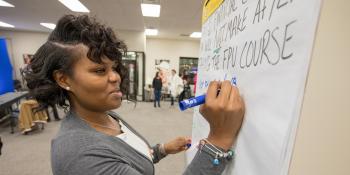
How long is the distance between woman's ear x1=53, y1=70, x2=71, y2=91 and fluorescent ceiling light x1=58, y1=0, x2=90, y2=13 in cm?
372

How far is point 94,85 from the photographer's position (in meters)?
0.59

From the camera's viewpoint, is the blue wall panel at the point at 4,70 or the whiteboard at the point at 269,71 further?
the blue wall panel at the point at 4,70

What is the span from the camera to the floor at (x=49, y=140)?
8.26 feet

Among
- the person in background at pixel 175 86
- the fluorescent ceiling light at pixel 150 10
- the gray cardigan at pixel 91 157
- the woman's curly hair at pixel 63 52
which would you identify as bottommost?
the person in background at pixel 175 86

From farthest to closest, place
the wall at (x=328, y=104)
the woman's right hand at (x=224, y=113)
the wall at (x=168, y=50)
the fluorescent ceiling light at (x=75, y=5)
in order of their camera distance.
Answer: the wall at (x=168, y=50)
the fluorescent ceiling light at (x=75, y=5)
the woman's right hand at (x=224, y=113)
the wall at (x=328, y=104)

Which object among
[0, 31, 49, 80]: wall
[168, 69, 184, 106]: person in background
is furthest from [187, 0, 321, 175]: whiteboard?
[0, 31, 49, 80]: wall

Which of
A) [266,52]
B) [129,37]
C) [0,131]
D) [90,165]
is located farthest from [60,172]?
[129,37]

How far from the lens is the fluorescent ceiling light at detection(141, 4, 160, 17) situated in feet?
12.3

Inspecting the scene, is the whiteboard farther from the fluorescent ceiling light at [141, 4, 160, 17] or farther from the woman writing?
the fluorescent ceiling light at [141, 4, 160, 17]

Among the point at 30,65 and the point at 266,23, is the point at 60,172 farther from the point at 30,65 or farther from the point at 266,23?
the point at 266,23

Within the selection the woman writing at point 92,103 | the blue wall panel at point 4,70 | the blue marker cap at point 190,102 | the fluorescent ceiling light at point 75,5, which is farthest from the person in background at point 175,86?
the blue marker cap at point 190,102

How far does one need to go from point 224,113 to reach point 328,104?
19 centimetres

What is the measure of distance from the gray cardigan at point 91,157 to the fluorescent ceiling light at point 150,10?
3551 mm

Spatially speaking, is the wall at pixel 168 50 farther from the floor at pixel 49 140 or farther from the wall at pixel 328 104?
the wall at pixel 328 104
